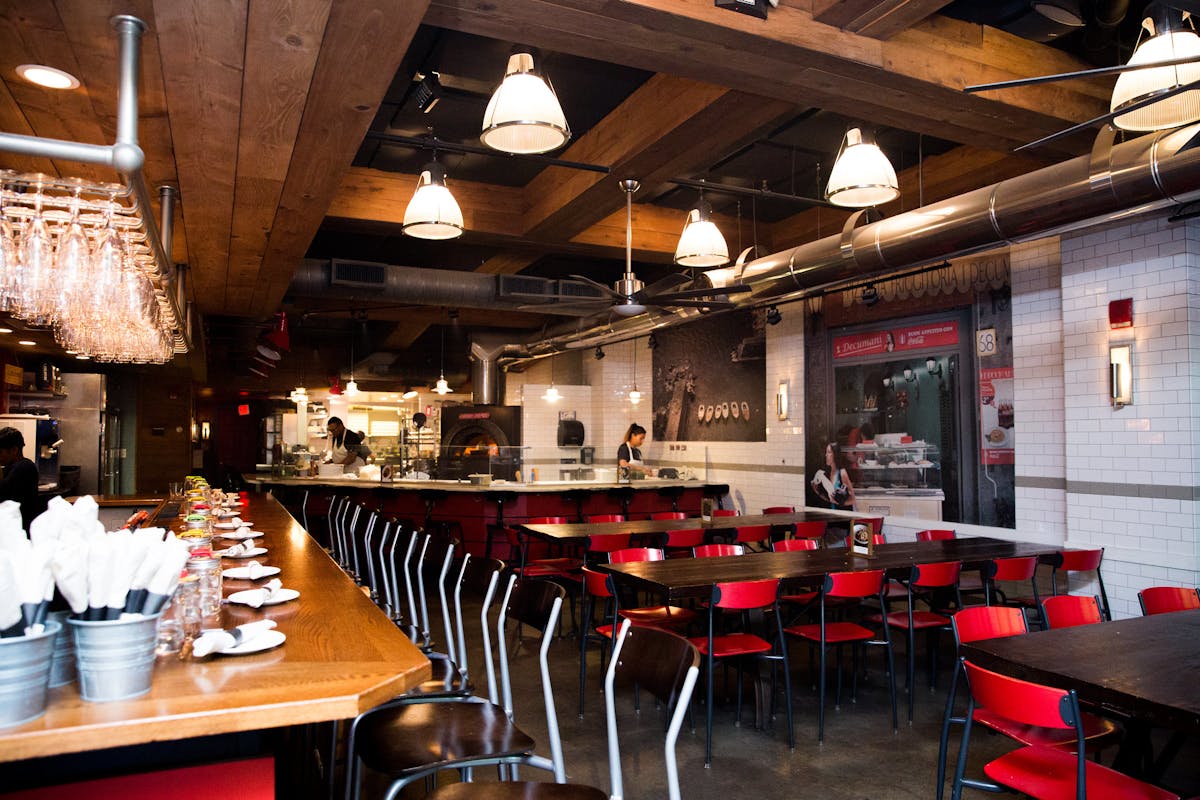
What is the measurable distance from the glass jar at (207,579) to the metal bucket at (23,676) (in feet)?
2.14

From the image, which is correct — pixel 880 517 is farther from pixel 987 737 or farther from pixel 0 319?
pixel 0 319

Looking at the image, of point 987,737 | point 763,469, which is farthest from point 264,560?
point 763,469

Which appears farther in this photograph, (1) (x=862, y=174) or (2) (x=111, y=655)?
(1) (x=862, y=174)

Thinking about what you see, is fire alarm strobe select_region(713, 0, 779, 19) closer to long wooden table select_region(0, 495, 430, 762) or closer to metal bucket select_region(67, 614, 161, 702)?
long wooden table select_region(0, 495, 430, 762)

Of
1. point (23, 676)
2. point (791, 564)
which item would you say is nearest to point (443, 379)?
point (791, 564)

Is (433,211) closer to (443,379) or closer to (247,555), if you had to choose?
(247,555)

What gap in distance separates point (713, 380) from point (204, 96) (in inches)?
325

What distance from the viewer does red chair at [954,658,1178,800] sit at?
7.27 ft

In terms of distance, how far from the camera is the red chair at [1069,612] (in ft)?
11.1

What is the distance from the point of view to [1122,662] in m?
2.61

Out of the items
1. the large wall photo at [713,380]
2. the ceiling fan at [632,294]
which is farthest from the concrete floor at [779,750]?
the large wall photo at [713,380]

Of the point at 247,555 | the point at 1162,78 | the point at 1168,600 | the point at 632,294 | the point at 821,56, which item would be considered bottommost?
the point at 1168,600

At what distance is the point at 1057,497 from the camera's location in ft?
20.4

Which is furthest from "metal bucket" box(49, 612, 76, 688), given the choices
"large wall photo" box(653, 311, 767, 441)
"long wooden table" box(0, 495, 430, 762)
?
"large wall photo" box(653, 311, 767, 441)
